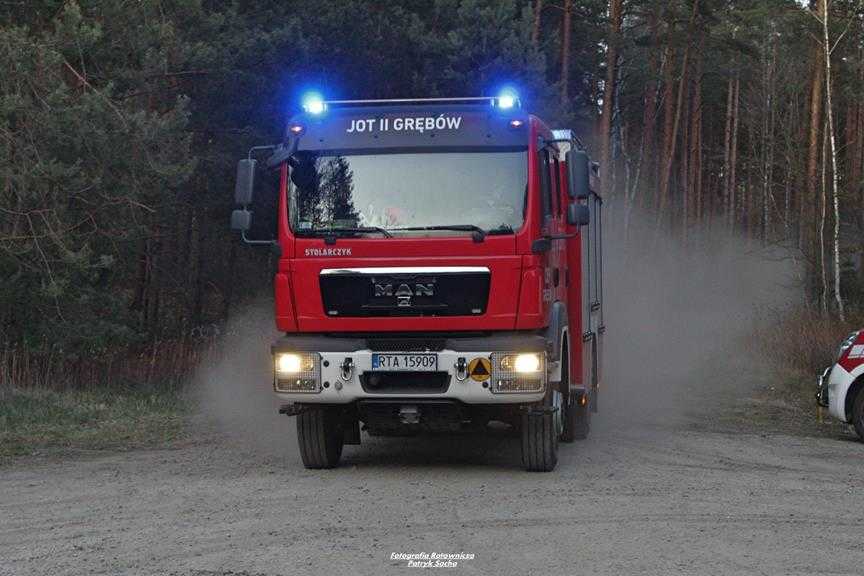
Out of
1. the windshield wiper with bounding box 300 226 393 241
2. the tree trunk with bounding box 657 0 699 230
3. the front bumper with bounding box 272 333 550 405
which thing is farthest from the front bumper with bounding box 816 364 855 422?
the tree trunk with bounding box 657 0 699 230

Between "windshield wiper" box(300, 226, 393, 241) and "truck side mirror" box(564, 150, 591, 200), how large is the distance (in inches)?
63.9

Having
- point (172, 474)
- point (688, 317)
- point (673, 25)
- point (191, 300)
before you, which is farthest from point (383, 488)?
point (673, 25)

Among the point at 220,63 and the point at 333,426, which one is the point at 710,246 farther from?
the point at 333,426

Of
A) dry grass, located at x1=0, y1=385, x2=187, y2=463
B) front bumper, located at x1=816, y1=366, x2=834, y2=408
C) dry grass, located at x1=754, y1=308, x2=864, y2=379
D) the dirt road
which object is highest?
dry grass, located at x1=754, y1=308, x2=864, y2=379

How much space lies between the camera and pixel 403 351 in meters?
11.2

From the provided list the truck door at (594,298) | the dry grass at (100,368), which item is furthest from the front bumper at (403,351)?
the dry grass at (100,368)

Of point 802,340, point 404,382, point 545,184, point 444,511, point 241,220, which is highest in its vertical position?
point 545,184

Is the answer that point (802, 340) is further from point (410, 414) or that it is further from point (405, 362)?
point (405, 362)

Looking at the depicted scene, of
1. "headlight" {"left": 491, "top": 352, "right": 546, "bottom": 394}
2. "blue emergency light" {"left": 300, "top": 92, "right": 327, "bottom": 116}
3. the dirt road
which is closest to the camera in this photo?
the dirt road

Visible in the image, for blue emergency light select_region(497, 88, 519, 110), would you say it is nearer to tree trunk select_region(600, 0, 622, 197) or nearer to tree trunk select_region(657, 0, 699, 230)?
tree trunk select_region(600, 0, 622, 197)

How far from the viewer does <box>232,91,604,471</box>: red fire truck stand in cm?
1118

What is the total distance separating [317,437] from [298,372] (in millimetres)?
956

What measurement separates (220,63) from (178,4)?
2.36 meters

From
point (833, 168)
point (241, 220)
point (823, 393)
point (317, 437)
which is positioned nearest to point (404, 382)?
point (317, 437)
